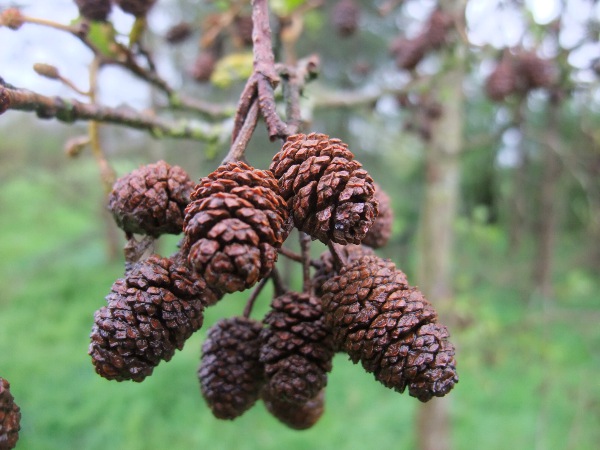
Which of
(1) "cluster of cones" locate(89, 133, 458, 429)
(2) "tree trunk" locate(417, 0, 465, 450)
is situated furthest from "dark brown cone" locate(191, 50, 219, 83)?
(1) "cluster of cones" locate(89, 133, 458, 429)

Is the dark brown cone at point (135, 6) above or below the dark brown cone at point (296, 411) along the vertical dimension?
above

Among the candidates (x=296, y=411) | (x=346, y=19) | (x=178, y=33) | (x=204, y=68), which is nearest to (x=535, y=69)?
(x=346, y=19)

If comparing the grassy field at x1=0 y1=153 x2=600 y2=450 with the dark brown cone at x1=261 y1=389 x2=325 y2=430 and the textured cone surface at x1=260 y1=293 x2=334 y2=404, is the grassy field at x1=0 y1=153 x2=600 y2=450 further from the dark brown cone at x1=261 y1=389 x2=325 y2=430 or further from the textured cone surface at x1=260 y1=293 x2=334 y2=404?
the textured cone surface at x1=260 y1=293 x2=334 y2=404

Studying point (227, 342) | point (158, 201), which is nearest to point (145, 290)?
point (158, 201)

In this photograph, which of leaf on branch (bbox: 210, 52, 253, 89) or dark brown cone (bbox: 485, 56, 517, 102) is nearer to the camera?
leaf on branch (bbox: 210, 52, 253, 89)

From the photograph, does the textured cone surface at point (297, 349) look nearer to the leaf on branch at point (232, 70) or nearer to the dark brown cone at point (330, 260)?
the dark brown cone at point (330, 260)

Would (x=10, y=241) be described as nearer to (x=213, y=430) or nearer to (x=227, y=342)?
(x=213, y=430)

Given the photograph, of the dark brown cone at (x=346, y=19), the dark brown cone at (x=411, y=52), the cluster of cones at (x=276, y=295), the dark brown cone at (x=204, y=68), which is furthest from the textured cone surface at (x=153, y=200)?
the dark brown cone at (x=346, y=19)
